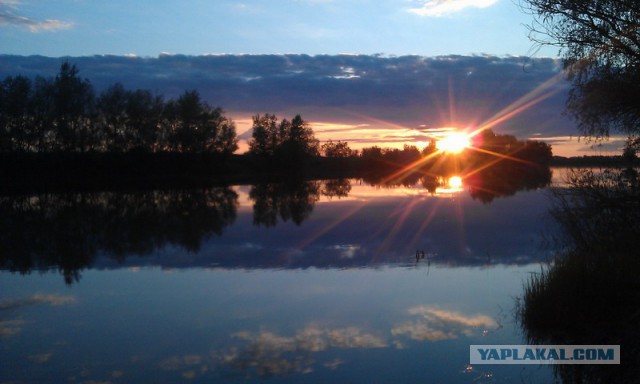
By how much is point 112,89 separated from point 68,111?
5.38m

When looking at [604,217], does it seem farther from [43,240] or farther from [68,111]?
[68,111]

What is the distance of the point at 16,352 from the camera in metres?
7.24

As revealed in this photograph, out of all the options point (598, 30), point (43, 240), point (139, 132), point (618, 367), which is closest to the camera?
point (618, 367)

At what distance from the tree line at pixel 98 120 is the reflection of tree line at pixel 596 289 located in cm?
4630

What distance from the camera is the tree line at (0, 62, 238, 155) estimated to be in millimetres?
48062

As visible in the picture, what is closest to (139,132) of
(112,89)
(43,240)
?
(112,89)

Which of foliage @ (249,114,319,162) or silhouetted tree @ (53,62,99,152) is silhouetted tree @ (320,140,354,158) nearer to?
foliage @ (249,114,319,162)

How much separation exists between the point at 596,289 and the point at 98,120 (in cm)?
5042

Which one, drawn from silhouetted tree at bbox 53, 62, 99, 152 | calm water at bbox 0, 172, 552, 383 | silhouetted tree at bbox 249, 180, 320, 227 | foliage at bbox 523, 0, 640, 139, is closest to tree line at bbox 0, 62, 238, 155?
silhouetted tree at bbox 53, 62, 99, 152

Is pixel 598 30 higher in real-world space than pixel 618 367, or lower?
higher

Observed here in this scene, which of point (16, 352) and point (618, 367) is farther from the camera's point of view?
point (16, 352)

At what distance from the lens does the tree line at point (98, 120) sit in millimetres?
48062

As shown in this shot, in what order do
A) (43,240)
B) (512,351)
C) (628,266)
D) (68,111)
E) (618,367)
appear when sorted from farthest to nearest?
(68,111)
(43,240)
(628,266)
(512,351)
(618,367)

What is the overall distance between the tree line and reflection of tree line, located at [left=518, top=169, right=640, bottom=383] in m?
46.3
